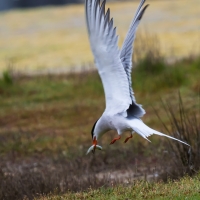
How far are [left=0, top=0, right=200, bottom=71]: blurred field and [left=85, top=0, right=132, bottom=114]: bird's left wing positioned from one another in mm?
14544

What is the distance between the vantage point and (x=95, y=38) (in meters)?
6.71

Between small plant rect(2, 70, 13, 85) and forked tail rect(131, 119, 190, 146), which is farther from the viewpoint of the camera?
small plant rect(2, 70, 13, 85)

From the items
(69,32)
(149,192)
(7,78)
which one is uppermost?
(149,192)

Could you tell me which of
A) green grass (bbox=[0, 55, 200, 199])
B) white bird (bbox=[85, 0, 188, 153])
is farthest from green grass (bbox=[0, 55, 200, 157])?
white bird (bbox=[85, 0, 188, 153])

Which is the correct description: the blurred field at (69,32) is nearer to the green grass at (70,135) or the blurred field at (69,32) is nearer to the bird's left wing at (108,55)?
the green grass at (70,135)

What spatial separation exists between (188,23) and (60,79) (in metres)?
13.4

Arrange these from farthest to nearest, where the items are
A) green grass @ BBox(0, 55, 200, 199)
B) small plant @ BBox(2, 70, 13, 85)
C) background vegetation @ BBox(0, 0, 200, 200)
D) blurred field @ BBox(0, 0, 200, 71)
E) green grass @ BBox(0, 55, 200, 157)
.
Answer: blurred field @ BBox(0, 0, 200, 71) → small plant @ BBox(2, 70, 13, 85) → green grass @ BBox(0, 55, 200, 157) → green grass @ BBox(0, 55, 200, 199) → background vegetation @ BBox(0, 0, 200, 200)

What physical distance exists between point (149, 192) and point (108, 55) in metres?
1.40

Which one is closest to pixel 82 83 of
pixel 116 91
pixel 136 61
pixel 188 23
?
pixel 136 61

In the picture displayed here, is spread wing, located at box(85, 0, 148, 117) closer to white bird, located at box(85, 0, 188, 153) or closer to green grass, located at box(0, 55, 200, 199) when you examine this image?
white bird, located at box(85, 0, 188, 153)

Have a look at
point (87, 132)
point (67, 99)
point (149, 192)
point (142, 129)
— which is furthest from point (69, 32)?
point (149, 192)

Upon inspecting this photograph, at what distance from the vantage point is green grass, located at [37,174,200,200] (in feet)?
20.5

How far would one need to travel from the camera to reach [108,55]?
674cm

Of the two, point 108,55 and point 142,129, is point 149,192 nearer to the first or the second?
point 142,129
